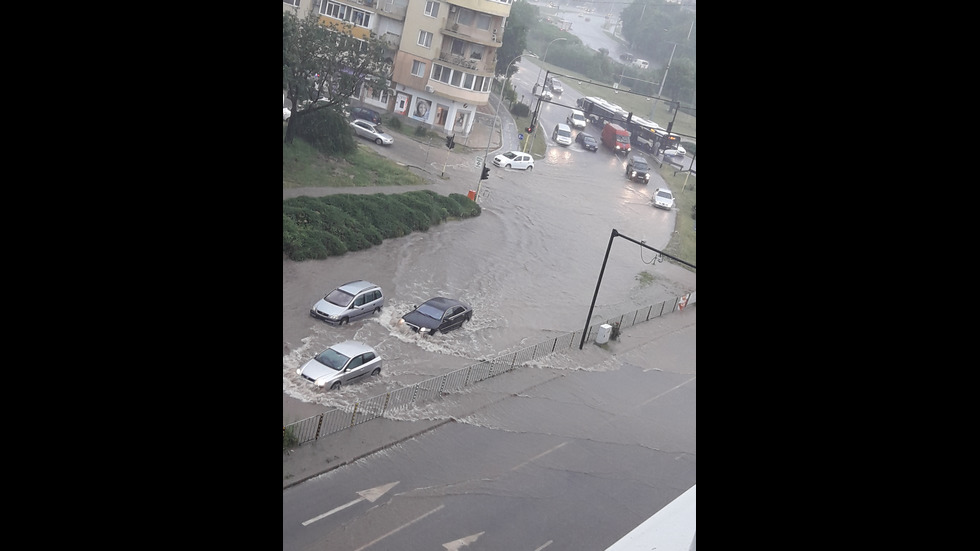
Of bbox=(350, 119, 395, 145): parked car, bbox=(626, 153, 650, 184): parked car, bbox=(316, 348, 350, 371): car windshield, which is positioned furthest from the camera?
bbox=(626, 153, 650, 184): parked car

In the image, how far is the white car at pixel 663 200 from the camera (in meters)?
42.5

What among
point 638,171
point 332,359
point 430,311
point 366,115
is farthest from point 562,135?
point 332,359

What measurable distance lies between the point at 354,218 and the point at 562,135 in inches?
1025

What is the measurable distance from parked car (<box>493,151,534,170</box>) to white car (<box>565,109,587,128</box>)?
12809 mm

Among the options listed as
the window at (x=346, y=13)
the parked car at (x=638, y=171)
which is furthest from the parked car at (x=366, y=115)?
the parked car at (x=638, y=171)

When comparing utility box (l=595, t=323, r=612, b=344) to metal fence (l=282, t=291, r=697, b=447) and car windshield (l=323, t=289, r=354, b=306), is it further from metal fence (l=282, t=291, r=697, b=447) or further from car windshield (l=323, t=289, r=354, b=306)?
car windshield (l=323, t=289, r=354, b=306)

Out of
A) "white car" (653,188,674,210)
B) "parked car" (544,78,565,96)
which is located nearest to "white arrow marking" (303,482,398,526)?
"white car" (653,188,674,210)

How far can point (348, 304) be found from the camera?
1944 cm

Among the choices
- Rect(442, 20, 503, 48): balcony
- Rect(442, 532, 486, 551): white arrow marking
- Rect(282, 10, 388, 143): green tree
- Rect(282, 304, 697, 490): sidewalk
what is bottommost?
Rect(282, 304, 697, 490): sidewalk

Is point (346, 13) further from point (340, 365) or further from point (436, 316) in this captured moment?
point (340, 365)

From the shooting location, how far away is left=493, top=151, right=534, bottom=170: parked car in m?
40.2
